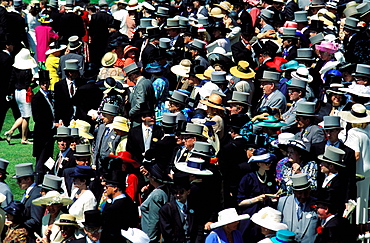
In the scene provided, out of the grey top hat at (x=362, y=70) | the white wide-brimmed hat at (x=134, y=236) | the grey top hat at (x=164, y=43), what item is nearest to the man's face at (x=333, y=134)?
the grey top hat at (x=362, y=70)

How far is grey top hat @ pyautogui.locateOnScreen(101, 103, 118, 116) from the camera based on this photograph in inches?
460

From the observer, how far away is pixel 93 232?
8.69 meters

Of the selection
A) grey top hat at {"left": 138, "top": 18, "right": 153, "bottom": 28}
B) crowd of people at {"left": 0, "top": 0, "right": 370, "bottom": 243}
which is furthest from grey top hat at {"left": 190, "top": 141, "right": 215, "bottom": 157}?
grey top hat at {"left": 138, "top": 18, "right": 153, "bottom": 28}

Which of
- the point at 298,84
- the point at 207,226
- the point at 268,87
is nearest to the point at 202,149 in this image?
the point at 207,226

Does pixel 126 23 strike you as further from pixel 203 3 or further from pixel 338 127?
pixel 338 127

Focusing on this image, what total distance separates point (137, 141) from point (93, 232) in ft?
8.12

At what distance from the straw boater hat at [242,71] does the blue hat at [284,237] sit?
561 cm

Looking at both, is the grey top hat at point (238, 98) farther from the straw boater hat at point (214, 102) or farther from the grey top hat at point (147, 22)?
the grey top hat at point (147, 22)

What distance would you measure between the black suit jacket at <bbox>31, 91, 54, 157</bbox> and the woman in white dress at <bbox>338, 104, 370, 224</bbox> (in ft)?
16.9

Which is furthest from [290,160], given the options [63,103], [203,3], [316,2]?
[203,3]

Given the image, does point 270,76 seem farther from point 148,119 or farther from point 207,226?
point 207,226

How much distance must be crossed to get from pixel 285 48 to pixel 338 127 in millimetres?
5584

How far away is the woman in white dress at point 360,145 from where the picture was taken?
9992mm

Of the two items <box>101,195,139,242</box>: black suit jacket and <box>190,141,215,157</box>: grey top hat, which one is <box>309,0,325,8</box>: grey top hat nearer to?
<box>190,141,215,157</box>: grey top hat
